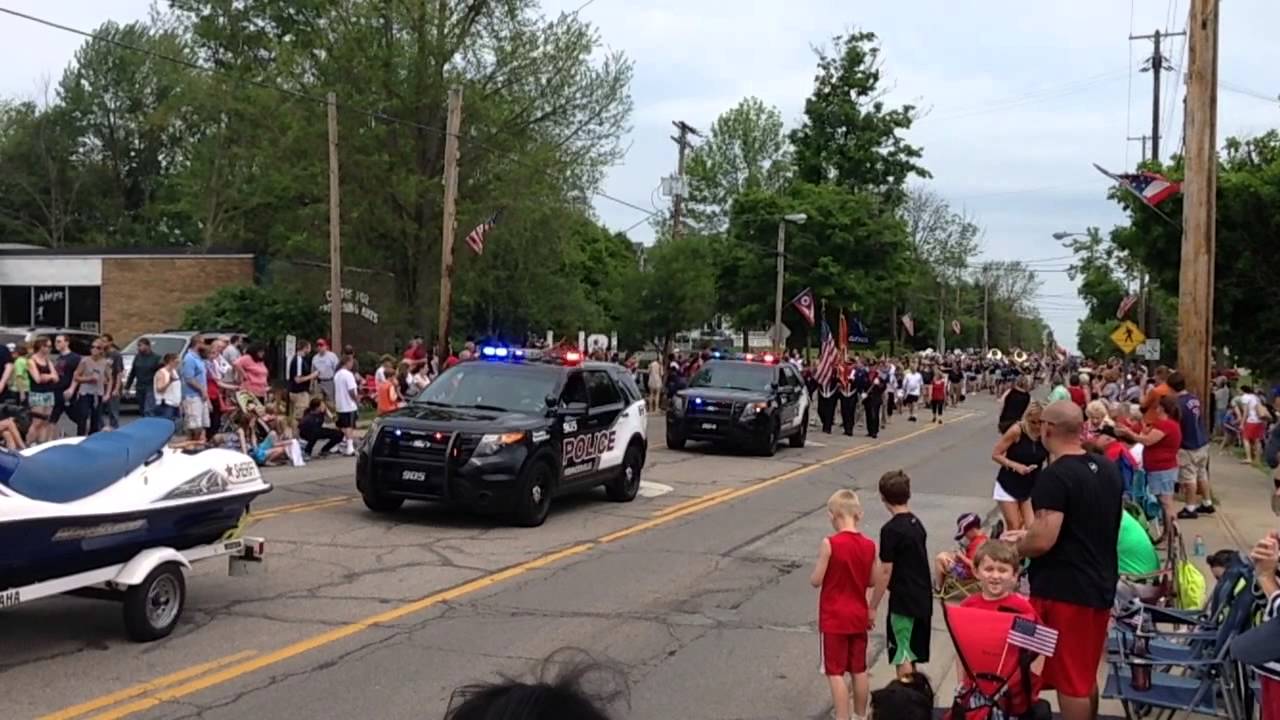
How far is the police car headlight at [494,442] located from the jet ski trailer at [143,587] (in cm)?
416

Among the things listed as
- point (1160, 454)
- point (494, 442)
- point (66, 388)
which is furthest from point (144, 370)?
point (1160, 454)

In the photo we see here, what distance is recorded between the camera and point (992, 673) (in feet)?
17.4

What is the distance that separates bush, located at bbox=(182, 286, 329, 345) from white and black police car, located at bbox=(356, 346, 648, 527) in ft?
70.1

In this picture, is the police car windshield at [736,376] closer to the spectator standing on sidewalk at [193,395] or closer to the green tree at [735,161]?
the spectator standing on sidewalk at [193,395]

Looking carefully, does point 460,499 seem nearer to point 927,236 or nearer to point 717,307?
point 717,307

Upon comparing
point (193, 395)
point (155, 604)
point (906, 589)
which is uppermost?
point (193, 395)

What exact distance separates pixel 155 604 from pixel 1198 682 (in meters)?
6.02

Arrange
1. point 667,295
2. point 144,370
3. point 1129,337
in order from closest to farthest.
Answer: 1. point 144,370
2. point 1129,337
3. point 667,295

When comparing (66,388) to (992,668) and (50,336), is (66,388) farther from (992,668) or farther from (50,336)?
(992,668)

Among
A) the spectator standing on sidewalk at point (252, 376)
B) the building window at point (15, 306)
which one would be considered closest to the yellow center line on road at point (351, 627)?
the spectator standing on sidewalk at point (252, 376)

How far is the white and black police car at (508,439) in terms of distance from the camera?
12055mm

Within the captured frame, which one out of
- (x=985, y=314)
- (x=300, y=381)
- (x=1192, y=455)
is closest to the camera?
(x=1192, y=455)

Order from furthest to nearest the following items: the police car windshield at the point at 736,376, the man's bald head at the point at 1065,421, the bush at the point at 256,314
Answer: the bush at the point at 256,314, the police car windshield at the point at 736,376, the man's bald head at the point at 1065,421

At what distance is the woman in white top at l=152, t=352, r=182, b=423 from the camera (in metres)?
16.4
